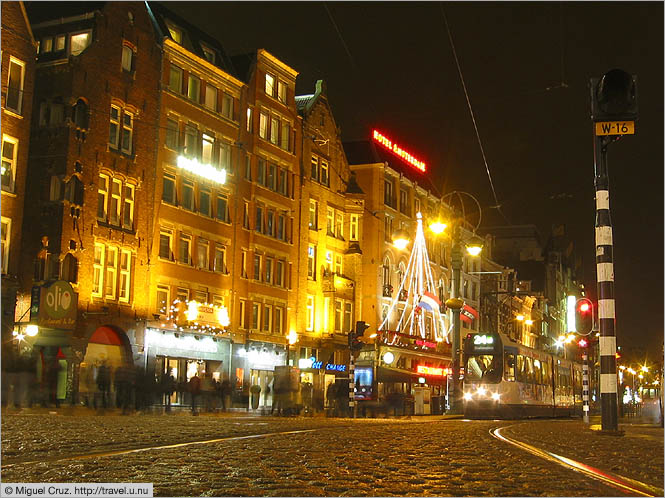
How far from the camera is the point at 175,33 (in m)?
42.8

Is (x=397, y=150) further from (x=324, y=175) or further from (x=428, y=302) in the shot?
(x=428, y=302)

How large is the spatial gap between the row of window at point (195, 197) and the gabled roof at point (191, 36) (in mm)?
6309

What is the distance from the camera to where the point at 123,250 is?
3759 cm

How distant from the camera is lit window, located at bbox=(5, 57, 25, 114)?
33584 millimetres

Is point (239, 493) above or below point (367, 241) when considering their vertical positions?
below

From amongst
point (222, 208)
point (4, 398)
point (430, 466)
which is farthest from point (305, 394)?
point (430, 466)

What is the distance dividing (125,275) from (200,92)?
10631 mm

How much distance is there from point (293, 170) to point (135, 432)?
36787mm

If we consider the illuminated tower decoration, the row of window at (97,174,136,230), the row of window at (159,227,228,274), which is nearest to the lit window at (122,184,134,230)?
the row of window at (97,174,136,230)

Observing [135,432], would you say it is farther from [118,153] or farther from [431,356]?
[431,356]

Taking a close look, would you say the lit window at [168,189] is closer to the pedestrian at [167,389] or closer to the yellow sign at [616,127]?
the pedestrian at [167,389]

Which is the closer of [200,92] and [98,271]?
[98,271]

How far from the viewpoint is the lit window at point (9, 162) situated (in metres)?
33.4

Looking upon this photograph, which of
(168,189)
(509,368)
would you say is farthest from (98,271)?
(509,368)
